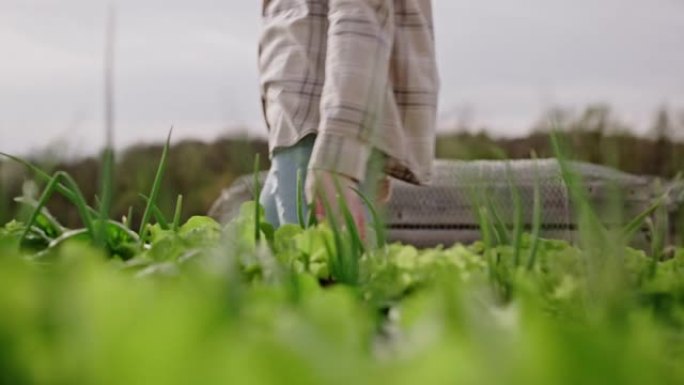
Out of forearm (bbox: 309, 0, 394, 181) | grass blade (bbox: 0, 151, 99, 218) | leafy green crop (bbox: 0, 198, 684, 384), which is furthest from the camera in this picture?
forearm (bbox: 309, 0, 394, 181)

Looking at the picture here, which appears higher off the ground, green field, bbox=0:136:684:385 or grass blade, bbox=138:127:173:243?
green field, bbox=0:136:684:385

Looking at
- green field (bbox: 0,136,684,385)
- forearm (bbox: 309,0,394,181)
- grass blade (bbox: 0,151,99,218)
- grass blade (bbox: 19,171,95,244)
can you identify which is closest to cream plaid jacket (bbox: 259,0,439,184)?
forearm (bbox: 309,0,394,181)

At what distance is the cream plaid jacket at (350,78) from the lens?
2.37m

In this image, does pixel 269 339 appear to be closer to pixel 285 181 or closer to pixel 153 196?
pixel 153 196

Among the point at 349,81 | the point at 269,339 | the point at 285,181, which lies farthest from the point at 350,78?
the point at 269,339

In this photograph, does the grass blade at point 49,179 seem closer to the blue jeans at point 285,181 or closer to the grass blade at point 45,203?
the grass blade at point 45,203

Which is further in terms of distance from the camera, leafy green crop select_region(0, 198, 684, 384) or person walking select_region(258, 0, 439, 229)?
person walking select_region(258, 0, 439, 229)

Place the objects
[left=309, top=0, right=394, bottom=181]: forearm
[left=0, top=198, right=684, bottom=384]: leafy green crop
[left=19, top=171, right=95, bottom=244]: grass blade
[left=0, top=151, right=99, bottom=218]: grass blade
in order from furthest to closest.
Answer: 1. [left=309, top=0, right=394, bottom=181]: forearm
2. [left=0, top=151, right=99, bottom=218]: grass blade
3. [left=19, top=171, right=95, bottom=244]: grass blade
4. [left=0, top=198, right=684, bottom=384]: leafy green crop

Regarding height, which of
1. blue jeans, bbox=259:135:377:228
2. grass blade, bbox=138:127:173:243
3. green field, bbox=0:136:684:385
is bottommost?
blue jeans, bbox=259:135:377:228

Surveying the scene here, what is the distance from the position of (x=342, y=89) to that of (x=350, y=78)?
3 cm

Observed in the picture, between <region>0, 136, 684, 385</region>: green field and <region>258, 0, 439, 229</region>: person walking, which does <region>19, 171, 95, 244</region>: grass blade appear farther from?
<region>258, 0, 439, 229</region>: person walking

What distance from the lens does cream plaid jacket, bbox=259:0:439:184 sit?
237cm

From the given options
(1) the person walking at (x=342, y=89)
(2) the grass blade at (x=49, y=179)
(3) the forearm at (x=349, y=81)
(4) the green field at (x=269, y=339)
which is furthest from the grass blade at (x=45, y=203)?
(3) the forearm at (x=349, y=81)

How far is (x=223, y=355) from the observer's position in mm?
223
